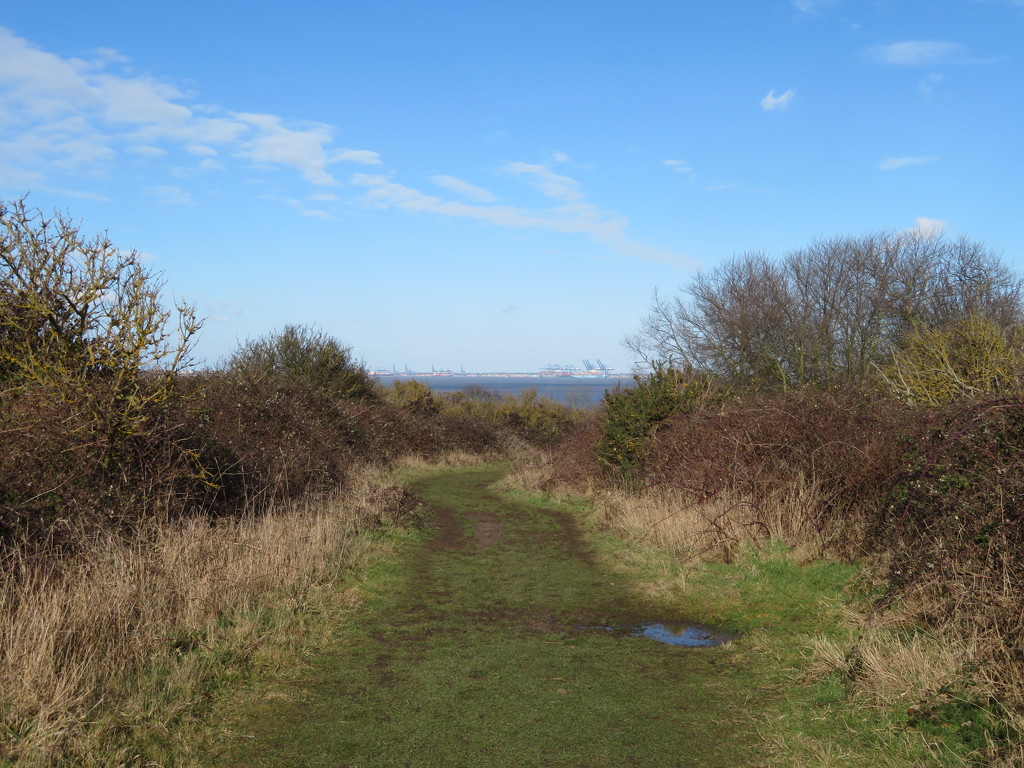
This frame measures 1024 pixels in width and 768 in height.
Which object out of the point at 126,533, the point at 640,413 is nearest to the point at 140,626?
the point at 126,533

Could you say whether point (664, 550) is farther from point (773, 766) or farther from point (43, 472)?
point (43, 472)

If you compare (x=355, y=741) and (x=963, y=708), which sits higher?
(x=963, y=708)

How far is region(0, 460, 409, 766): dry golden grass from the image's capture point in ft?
13.8

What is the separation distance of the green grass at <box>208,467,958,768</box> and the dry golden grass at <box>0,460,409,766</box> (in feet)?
1.56

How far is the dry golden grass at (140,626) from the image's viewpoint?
166 inches

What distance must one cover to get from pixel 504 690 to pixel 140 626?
8.98 ft

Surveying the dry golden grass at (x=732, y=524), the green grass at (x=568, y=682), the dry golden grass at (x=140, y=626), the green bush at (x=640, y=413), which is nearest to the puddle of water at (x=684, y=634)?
the green grass at (x=568, y=682)

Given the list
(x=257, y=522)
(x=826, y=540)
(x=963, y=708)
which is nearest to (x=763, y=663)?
(x=963, y=708)

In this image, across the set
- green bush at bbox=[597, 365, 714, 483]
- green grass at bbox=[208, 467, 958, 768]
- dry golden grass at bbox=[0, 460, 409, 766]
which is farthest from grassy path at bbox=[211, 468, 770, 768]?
green bush at bbox=[597, 365, 714, 483]

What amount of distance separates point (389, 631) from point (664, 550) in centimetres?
440

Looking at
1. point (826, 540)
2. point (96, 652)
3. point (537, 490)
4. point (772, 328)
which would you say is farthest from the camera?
point (772, 328)

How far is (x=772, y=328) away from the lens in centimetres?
3247

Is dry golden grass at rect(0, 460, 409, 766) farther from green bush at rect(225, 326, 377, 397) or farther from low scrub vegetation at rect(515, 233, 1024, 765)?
green bush at rect(225, 326, 377, 397)

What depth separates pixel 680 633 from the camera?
23.6ft
